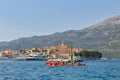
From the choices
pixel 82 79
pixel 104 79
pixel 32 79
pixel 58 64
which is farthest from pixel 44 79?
Answer: pixel 58 64

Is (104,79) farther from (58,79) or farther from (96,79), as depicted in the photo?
(58,79)

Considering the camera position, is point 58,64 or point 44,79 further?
point 58,64

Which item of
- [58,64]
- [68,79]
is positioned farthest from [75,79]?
[58,64]

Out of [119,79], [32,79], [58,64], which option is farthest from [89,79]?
[58,64]

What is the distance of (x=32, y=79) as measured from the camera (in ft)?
239

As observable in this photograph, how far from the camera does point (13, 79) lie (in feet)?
237

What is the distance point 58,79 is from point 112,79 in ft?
39.6

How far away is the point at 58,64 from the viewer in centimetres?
17050

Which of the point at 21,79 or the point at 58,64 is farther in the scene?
the point at 58,64

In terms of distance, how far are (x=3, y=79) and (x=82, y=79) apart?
17.1m

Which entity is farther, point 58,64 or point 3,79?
point 58,64

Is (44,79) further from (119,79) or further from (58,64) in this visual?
(58,64)

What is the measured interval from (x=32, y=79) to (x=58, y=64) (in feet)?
321

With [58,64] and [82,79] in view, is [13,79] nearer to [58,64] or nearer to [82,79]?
[82,79]
